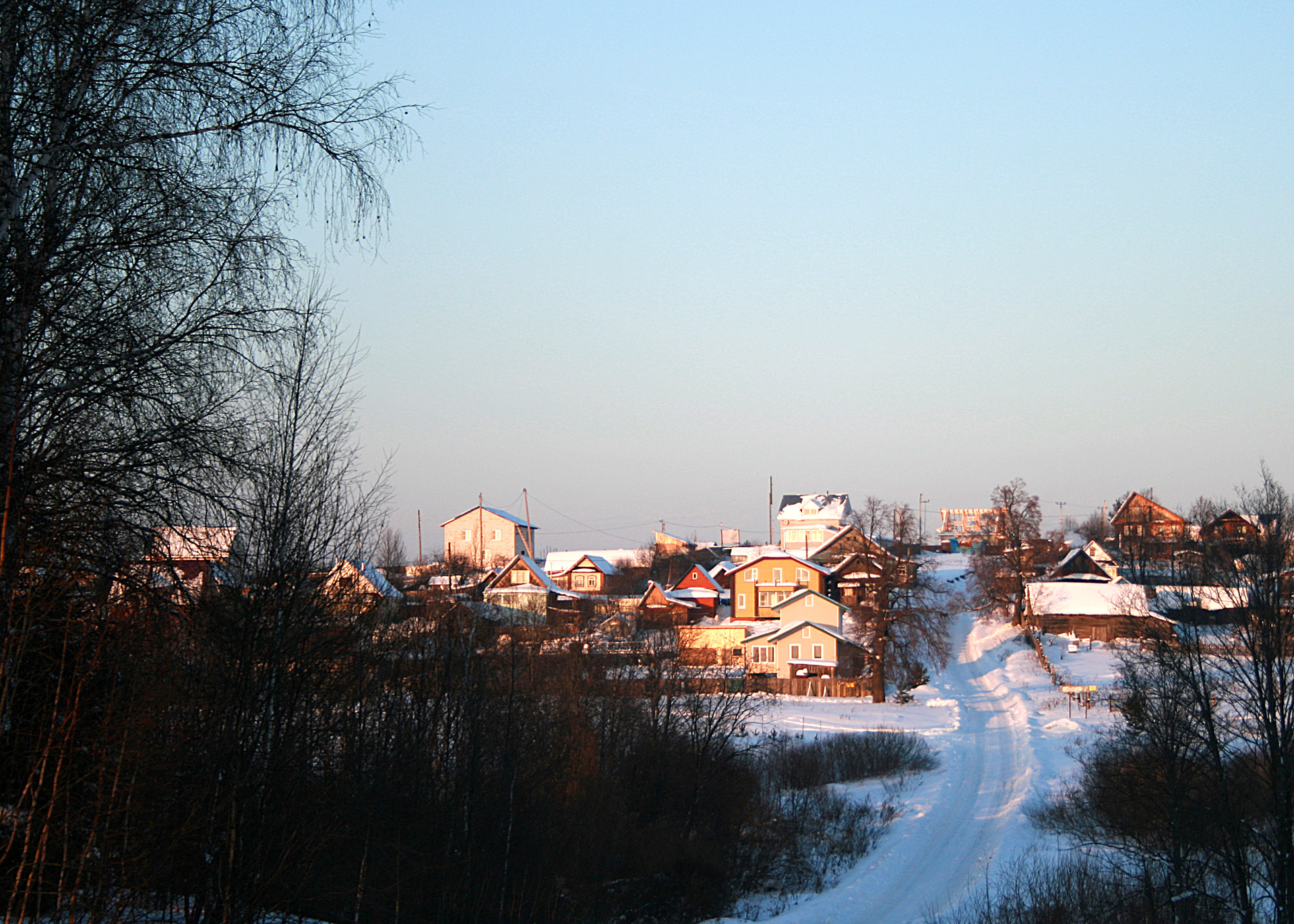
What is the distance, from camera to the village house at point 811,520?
92.6 m

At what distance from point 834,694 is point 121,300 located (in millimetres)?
45620

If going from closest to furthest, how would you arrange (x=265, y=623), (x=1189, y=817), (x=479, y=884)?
(x=265, y=623)
(x=479, y=884)
(x=1189, y=817)

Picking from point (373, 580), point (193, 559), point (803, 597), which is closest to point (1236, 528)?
point (373, 580)

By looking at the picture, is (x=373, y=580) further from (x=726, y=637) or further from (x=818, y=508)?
(x=818, y=508)

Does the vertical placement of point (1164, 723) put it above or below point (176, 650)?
below

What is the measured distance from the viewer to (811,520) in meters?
93.8

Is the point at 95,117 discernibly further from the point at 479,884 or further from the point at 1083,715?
the point at 1083,715

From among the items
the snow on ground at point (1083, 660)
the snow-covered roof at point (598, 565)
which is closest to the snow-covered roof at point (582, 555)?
the snow-covered roof at point (598, 565)

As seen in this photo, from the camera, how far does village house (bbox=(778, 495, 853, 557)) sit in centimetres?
9256

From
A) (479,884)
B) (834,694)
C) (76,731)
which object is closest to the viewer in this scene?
(76,731)

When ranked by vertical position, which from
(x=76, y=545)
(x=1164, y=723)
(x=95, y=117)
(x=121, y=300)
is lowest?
(x=1164, y=723)

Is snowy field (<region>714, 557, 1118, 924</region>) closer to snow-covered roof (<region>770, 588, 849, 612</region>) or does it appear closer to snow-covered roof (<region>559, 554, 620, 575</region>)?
snow-covered roof (<region>770, 588, 849, 612</region>)

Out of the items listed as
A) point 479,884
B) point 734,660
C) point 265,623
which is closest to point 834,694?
point 734,660

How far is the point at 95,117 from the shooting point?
18.8 feet
